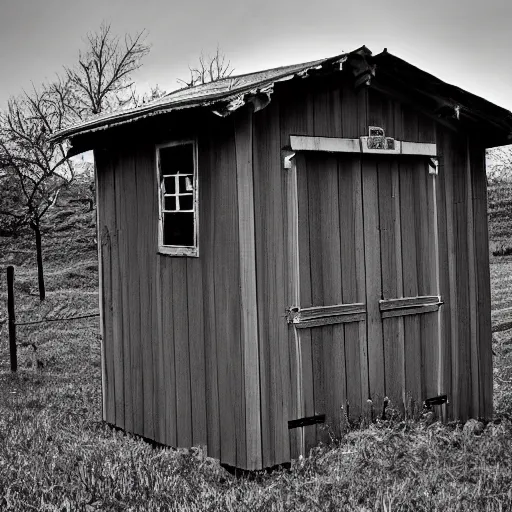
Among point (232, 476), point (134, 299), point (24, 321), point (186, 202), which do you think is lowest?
point (232, 476)

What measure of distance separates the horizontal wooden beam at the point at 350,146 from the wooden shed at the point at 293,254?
0.6 inches

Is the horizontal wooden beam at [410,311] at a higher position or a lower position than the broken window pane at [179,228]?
lower

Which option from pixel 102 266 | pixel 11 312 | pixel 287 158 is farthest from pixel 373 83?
pixel 11 312

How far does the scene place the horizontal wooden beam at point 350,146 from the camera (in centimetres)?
700

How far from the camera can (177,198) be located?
746cm

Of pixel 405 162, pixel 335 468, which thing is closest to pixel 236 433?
pixel 335 468

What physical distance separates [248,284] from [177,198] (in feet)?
4.19

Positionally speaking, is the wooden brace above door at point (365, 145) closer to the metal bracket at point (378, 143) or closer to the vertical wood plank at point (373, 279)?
the metal bracket at point (378, 143)

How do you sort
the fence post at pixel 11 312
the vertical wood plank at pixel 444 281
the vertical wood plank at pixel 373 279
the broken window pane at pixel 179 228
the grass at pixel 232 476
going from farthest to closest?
the fence post at pixel 11 312, the vertical wood plank at pixel 444 281, the vertical wood plank at pixel 373 279, the broken window pane at pixel 179 228, the grass at pixel 232 476

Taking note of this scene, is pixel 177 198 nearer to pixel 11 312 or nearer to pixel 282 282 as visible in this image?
pixel 282 282

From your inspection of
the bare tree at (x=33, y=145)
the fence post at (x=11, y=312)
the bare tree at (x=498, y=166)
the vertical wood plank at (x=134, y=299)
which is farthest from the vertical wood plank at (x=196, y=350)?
the bare tree at (x=498, y=166)

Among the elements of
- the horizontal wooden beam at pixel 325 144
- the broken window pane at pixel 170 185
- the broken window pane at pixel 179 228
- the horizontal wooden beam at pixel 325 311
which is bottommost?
the horizontal wooden beam at pixel 325 311

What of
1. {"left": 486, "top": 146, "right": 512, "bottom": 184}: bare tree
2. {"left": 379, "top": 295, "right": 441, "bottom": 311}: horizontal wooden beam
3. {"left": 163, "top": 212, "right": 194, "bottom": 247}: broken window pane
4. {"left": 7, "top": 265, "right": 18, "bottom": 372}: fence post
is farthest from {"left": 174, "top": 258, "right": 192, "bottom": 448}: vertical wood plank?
{"left": 486, "top": 146, "right": 512, "bottom": 184}: bare tree

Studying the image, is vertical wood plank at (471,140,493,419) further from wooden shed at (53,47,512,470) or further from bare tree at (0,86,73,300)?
bare tree at (0,86,73,300)
